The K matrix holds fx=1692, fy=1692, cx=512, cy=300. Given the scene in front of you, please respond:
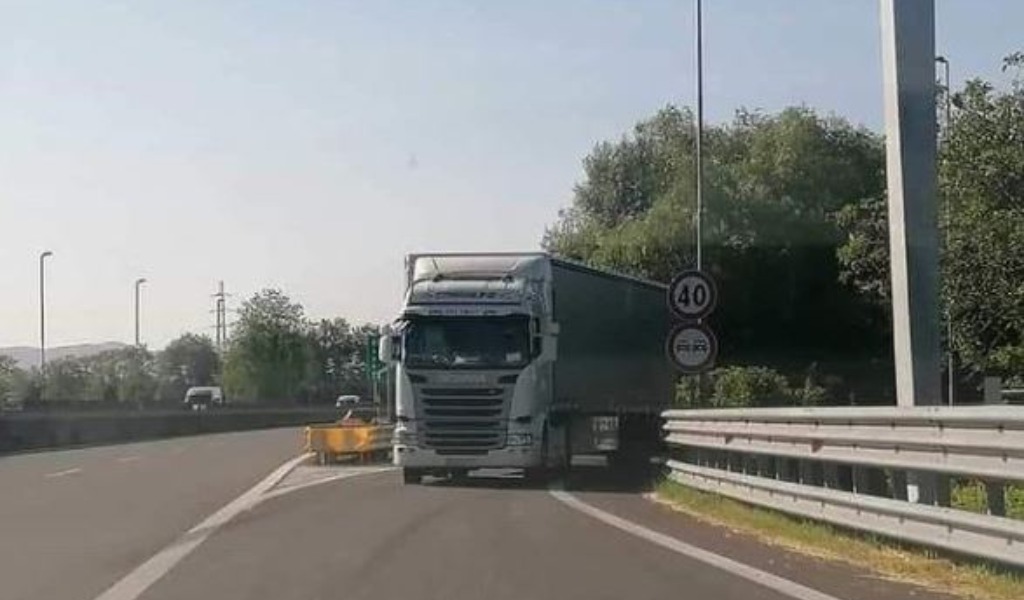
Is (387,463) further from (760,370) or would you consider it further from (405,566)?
(405,566)

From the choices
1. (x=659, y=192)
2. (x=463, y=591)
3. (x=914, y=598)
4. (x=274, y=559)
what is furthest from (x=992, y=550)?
(x=659, y=192)

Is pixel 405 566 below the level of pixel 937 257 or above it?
below

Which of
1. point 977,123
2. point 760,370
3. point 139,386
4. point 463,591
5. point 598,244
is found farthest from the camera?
point 139,386

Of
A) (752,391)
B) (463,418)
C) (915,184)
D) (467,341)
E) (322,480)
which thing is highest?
(915,184)

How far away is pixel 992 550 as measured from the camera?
35.3ft

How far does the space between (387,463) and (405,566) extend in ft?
71.0

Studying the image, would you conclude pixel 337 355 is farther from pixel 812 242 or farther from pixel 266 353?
pixel 812 242

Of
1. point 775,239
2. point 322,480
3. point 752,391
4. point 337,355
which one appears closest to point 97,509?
point 322,480

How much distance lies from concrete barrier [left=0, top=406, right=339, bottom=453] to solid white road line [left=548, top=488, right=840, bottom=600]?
1441 inches

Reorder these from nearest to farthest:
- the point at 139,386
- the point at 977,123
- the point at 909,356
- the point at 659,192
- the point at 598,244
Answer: the point at 909,356, the point at 977,123, the point at 598,244, the point at 659,192, the point at 139,386

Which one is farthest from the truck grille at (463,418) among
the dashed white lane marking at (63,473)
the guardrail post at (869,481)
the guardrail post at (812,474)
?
the guardrail post at (869,481)

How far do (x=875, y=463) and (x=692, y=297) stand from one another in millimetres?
9829

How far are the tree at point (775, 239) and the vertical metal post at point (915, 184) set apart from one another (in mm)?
37874

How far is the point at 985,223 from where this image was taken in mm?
32656
